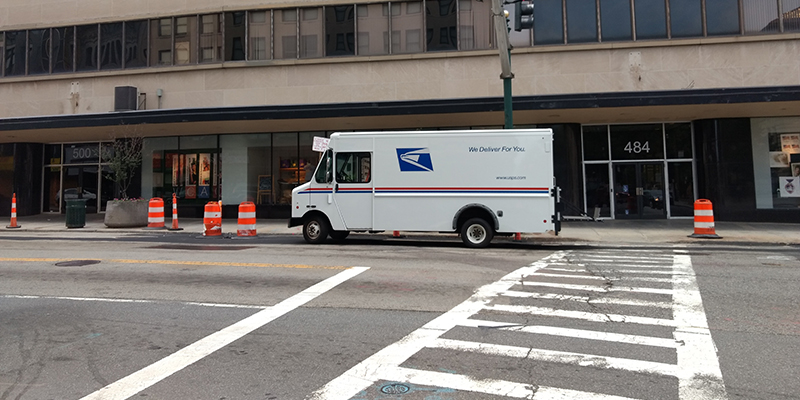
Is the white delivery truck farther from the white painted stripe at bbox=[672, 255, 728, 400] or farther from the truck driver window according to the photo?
the white painted stripe at bbox=[672, 255, 728, 400]

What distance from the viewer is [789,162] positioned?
1736cm

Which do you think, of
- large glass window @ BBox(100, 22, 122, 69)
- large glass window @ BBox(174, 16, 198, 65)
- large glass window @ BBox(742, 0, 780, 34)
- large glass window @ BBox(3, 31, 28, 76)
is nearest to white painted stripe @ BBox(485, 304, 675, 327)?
large glass window @ BBox(742, 0, 780, 34)

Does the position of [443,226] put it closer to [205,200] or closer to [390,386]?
[390,386]

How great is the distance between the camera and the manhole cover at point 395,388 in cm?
Answer: 346

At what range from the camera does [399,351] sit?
14.1 ft

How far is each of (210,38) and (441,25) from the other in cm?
1009

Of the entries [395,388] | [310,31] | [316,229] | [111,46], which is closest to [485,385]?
[395,388]

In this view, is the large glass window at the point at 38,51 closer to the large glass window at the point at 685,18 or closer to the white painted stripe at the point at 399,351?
the white painted stripe at the point at 399,351

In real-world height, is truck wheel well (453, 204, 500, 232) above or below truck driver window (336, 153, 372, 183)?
below

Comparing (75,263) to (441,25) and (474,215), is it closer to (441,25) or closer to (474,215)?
(474,215)

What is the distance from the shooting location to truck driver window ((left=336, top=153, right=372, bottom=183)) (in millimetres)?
12023

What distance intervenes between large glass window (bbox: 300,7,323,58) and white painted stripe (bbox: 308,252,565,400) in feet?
51.7

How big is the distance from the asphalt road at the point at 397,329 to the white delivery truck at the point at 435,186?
227 centimetres

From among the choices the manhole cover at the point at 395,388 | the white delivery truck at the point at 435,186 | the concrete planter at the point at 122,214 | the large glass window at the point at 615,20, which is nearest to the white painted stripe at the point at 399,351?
the manhole cover at the point at 395,388
